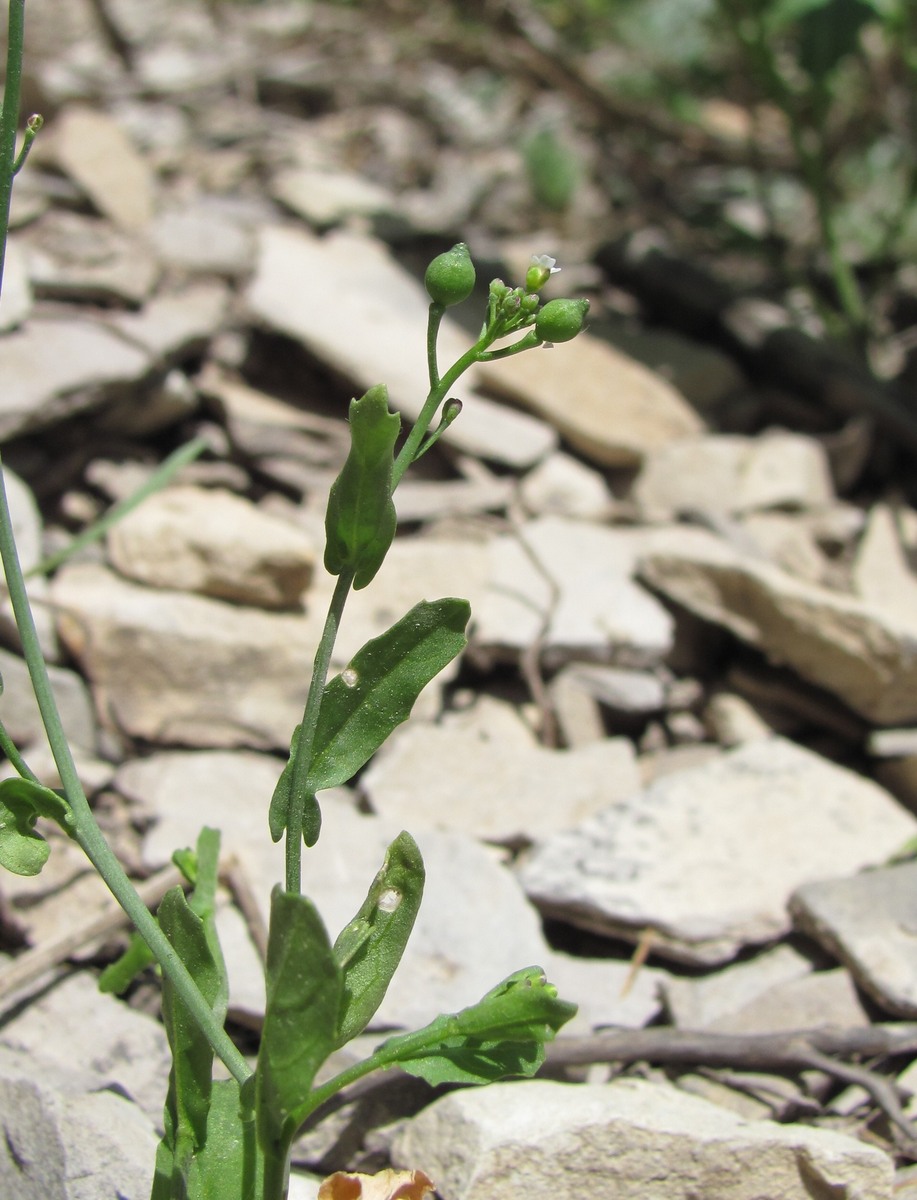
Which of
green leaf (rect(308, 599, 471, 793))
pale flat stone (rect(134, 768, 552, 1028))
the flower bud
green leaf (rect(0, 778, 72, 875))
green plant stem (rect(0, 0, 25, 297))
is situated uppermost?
green plant stem (rect(0, 0, 25, 297))

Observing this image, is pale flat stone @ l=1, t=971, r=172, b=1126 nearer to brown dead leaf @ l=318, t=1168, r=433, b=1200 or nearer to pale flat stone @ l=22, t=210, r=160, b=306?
brown dead leaf @ l=318, t=1168, r=433, b=1200

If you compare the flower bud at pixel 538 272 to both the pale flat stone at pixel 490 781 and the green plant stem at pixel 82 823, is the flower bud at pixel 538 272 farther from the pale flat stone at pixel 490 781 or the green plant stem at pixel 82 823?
the pale flat stone at pixel 490 781

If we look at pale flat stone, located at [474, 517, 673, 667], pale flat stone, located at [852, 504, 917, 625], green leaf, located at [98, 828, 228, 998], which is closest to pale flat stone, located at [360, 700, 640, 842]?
pale flat stone, located at [474, 517, 673, 667]

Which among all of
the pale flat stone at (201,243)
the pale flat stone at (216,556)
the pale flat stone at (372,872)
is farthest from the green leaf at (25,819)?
the pale flat stone at (201,243)

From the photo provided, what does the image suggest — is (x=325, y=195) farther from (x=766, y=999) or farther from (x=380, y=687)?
(x=380, y=687)

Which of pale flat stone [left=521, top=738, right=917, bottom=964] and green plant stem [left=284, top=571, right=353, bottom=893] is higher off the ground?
green plant stem [left=284, top=571, right=353, bottom=893]

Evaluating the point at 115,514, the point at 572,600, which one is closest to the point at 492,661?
the point at 572,600
